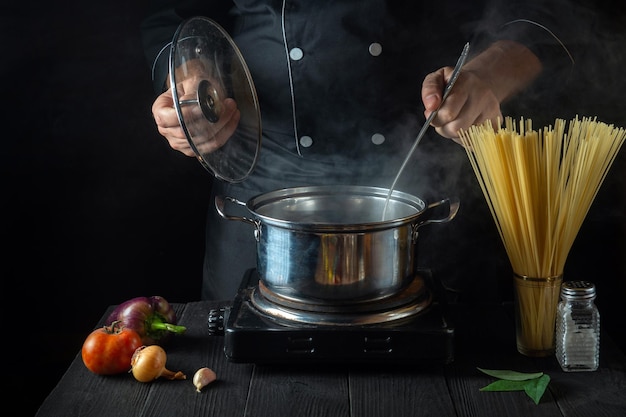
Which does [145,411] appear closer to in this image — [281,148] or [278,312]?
[278,312]

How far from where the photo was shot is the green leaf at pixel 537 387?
125cm

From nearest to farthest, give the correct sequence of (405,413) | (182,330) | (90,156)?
(405,413) → (182,330) → (90,156)

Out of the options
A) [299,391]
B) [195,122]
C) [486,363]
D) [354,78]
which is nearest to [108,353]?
[299,391]

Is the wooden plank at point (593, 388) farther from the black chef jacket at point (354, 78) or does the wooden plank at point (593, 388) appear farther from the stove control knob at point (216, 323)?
the black chef jacket at point (354, 78)

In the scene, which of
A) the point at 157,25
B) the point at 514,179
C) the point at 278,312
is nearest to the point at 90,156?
the point at 157,25

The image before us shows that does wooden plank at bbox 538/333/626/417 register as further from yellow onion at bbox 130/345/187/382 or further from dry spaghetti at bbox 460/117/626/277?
yellow onion at bbox 130/345/187/382

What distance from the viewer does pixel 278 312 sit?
1.37 metres

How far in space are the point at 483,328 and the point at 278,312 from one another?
17.7 inches

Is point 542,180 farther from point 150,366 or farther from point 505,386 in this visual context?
point 150,366

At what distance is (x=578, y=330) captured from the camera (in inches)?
52.6

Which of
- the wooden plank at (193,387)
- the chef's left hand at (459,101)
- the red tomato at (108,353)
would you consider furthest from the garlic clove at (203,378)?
the chef's left hand at (459,101)

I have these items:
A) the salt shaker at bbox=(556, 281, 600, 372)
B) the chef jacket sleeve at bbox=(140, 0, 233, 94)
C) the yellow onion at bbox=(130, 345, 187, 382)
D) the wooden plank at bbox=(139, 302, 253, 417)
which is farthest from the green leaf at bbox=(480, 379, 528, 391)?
the chef jacket sleeve at bbox=(140, 0, 233, 94)

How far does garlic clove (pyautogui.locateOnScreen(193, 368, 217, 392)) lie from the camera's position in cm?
130

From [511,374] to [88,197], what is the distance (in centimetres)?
167
